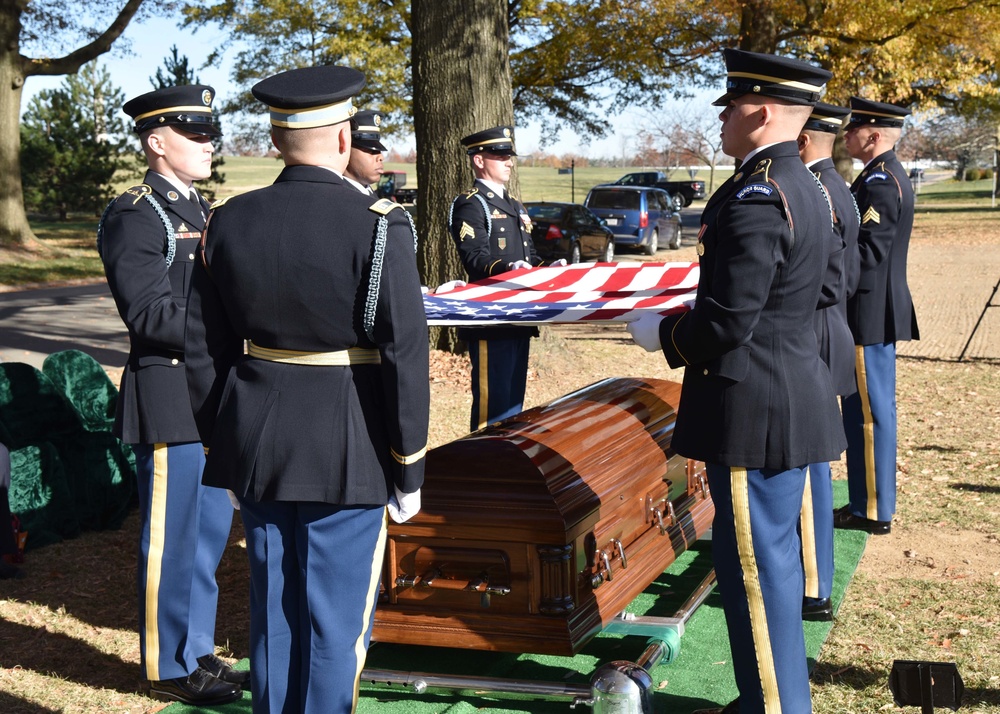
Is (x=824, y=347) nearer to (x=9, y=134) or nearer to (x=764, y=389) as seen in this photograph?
(x=764, y=389)

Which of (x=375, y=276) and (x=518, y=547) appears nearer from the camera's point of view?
(x=375, y=276)

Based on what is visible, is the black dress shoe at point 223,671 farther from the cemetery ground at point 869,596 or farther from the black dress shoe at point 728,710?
the black dress shoe at point 728,710

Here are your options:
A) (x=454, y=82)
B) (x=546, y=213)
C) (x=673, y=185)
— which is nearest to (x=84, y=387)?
(x=454, y=82)

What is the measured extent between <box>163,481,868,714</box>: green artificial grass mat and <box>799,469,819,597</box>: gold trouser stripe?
17 cm

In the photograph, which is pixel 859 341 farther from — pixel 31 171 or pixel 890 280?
pixel 31 171

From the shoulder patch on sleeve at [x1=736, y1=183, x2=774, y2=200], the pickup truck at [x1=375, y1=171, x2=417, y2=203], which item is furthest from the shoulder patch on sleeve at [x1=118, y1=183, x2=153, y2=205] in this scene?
the pickup truck at [x1=375, y1=171, x2=417, y2=203]

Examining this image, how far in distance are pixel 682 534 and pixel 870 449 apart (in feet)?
4.41

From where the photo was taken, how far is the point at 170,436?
340 cm

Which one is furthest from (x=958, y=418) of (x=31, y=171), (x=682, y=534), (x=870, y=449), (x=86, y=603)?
(x=31, y=171)

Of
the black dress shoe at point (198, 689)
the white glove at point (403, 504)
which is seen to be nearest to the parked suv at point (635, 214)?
the black dress shoe at point (198, 689)

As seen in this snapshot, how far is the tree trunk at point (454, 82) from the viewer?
Result: 28.2 ft

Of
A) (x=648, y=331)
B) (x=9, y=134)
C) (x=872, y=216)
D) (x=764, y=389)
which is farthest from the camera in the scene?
(x=9, y=134)

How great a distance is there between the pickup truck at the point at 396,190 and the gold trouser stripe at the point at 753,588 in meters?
29.1

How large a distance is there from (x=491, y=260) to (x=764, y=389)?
8.02ft
